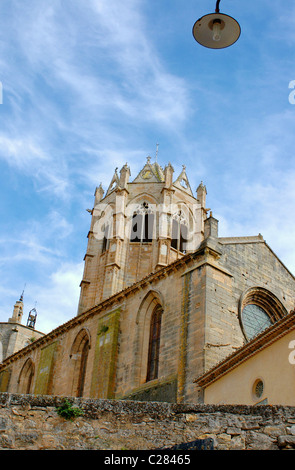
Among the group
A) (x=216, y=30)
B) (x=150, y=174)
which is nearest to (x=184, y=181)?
(x=150, y=174)

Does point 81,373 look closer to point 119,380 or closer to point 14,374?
point 119,380

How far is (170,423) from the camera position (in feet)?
18.1

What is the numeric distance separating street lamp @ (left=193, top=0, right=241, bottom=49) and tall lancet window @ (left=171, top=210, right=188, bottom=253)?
1014 inches

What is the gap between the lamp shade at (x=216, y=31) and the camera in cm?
681

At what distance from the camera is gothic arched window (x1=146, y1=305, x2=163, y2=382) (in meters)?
16.7

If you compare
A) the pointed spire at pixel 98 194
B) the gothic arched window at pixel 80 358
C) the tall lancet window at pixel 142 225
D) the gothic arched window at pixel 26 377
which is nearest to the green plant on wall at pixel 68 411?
the gothic arched window at pixel 80 358

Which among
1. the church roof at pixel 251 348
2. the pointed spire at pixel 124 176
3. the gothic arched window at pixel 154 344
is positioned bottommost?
the church roof at pixel 251 348

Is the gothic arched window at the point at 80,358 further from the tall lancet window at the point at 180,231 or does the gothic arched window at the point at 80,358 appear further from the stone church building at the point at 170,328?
the tall lancet window at the point at 180,231

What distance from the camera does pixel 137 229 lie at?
107 ft

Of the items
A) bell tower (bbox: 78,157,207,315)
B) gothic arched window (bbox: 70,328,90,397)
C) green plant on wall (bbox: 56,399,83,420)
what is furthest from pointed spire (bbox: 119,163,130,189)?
green plant on wall (bbox: 56,399,83,420)

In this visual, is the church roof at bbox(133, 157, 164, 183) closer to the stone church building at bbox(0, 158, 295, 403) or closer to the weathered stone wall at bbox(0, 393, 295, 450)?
the stone church building at bbox(0, 158, 295, 403)

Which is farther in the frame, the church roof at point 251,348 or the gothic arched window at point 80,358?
the gothic arched window at point 80,358

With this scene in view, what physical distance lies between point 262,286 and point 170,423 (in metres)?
12.5

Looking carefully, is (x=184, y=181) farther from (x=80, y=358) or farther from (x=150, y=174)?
(x=80, y=358)
